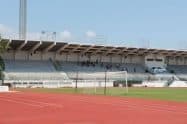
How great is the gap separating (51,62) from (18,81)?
13361mm

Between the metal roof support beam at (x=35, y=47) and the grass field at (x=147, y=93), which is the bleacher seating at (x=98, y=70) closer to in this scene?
the metal roof support beam at (x=35, y=47)

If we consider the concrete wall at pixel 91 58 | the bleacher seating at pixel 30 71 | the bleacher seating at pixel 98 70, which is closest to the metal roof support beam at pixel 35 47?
the concrete wall at pixel 91 58

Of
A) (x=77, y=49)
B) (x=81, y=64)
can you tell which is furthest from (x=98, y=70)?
(x=77, y=49)

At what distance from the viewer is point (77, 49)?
80.6 meters

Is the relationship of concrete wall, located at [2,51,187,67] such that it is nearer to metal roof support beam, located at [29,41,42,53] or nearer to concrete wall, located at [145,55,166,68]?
concrete wall, located at [145,55,166,68]

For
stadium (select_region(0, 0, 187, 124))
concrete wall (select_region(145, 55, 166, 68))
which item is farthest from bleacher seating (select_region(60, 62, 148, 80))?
concrete wall (select_region(145, 55, 166, 68))

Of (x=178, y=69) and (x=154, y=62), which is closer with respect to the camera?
(x=154, y=62)

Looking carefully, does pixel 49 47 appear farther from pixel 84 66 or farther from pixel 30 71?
pixel 84 66

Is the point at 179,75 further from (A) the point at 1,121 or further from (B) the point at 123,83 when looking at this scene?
(A) the point at 1,121

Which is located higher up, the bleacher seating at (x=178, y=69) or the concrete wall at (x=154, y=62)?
the concrete wall at (x=154, y=62)

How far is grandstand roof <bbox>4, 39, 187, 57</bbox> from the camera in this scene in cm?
7444

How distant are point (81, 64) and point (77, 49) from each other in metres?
2.90

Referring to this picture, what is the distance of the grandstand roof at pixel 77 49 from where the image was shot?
244 feet

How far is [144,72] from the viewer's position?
86.6 meters
